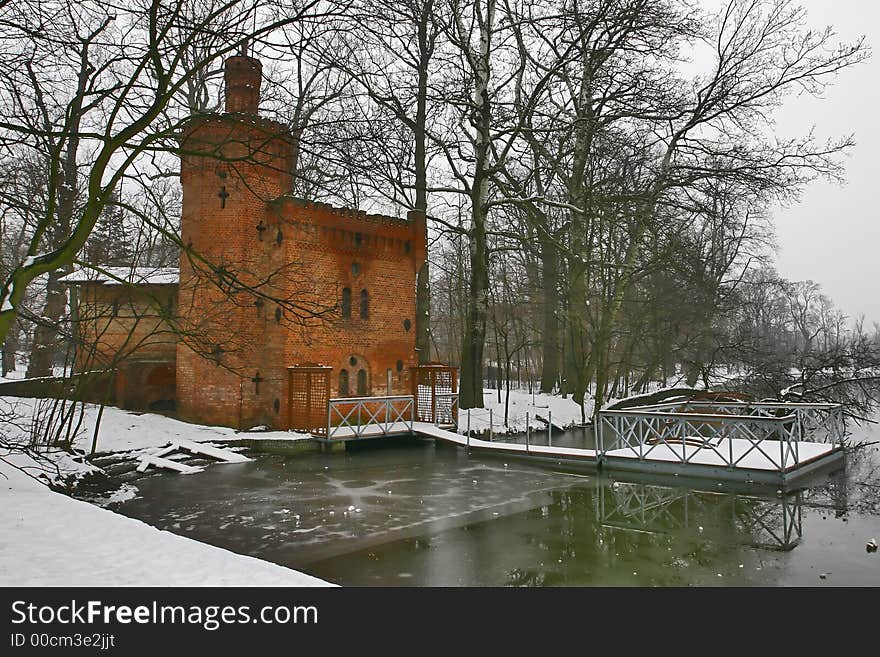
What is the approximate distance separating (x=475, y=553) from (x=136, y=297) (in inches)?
666

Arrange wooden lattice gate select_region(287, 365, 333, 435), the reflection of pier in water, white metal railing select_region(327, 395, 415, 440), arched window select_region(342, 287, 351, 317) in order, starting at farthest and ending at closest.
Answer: arched window select_region(342, 287, 351, 317) → wooden lattice gate select_region(287, 365, 333, 435) → white metal railing select_region(327, 395, 415, 440) → the reflection of pier in water

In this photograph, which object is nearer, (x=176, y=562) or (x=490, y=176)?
(x=176, y=562)

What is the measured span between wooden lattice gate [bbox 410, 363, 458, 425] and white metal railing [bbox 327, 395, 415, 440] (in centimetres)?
55

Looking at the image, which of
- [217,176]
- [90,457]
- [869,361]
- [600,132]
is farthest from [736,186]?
[90,457]

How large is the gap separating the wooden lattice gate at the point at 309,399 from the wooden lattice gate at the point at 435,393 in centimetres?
341

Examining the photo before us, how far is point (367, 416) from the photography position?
63.2 feet

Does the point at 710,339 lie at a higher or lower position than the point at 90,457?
higher

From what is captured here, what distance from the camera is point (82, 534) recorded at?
673cm

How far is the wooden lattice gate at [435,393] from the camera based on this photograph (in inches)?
784

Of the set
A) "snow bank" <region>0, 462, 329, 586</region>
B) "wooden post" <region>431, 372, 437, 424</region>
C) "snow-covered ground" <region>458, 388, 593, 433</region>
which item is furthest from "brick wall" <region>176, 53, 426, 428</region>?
"snow bank" <region>0, 462, 329, 586</region>

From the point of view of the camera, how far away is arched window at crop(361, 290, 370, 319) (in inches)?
781

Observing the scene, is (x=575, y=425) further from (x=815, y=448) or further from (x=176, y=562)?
(x=176, y=562)

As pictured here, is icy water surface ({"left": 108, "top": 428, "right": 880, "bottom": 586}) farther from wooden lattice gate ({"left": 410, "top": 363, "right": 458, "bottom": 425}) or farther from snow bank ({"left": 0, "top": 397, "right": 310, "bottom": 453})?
wooden lattice gate ({"left": 410, "top": 363, "right": 458, "bottom": 425})

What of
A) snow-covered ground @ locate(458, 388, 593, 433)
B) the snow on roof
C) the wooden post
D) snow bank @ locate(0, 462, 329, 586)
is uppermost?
the snow on roof
